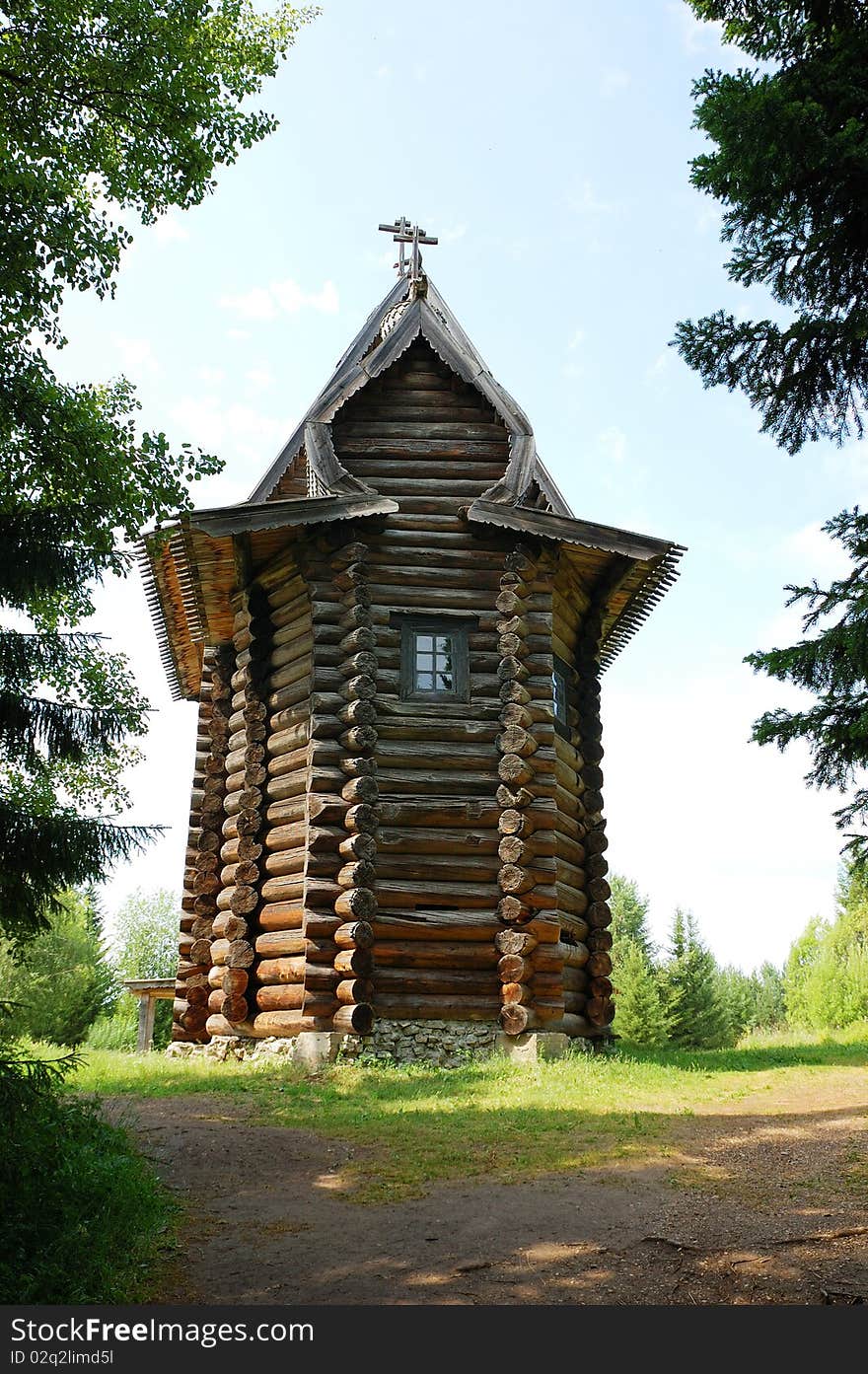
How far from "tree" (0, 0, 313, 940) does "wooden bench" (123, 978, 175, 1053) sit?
17.5 m

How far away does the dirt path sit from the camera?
19.2 ft

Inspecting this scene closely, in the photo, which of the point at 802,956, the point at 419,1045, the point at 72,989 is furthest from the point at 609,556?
the point at 802,956

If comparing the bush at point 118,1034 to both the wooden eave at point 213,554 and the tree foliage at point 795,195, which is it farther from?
the tree foliage at point 795,195

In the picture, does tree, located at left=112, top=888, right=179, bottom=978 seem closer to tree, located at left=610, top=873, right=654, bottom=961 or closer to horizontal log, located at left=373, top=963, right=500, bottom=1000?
tree, located at left=610, top=873, right=654, bottom=961

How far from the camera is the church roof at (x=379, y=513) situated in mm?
16188

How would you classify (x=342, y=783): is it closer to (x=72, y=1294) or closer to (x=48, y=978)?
(x=72, y=1294)

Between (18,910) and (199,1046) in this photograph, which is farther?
(199,1046)

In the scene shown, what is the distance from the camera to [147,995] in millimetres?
27750

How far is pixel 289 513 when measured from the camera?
52.5ft

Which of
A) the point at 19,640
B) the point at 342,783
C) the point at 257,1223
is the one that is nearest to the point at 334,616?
the point at 342,783

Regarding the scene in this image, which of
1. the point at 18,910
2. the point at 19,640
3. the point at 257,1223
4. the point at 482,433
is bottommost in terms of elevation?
the point at 257,1223

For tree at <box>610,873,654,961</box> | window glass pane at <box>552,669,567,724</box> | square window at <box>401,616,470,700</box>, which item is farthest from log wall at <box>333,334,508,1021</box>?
tree at <box>610,873,654,961</box>

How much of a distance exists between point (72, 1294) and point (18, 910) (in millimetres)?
2929

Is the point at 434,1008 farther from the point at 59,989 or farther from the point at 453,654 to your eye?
the point at 59,989
